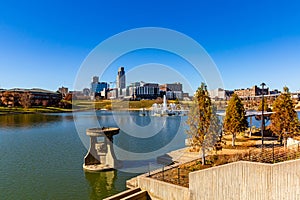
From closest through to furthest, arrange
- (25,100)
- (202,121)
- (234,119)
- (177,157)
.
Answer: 1. (202,121)
2. (177,157)
3. (234,119)
4. (25,100)

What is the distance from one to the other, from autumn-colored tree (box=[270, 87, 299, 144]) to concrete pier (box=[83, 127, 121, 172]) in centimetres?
1404

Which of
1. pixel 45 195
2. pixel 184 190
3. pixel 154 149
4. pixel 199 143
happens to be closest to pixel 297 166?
pixel 184 190

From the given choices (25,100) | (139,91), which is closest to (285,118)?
(139,91)

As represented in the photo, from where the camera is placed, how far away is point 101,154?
18438mm

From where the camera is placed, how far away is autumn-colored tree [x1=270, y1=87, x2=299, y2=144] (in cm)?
1933

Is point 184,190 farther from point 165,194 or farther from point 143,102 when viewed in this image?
point 143,102

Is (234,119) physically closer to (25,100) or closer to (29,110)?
(29,110)

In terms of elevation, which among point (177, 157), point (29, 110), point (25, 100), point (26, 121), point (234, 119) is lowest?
point (177, 157)

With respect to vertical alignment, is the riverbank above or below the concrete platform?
above

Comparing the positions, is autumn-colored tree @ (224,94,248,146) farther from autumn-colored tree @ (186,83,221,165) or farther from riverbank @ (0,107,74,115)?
riverbank @ (0,107,74,115)

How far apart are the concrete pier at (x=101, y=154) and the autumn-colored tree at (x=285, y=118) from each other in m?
14.0

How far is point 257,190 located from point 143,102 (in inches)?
3152

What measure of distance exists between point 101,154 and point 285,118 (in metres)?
15.7

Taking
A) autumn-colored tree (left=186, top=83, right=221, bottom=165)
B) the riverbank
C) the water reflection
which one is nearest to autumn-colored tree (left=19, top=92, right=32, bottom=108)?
the riverbank
